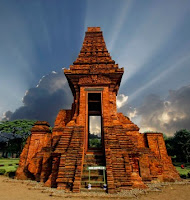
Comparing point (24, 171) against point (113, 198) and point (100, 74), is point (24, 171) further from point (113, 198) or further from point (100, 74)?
point (100, 74)

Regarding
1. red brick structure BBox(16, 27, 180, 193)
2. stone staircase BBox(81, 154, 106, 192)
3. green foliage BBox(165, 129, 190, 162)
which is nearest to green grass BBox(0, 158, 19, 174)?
red brick structure BBox(16, 27, 180, 193)

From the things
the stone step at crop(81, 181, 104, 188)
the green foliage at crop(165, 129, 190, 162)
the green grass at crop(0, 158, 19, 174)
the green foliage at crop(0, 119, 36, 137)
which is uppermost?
the green foliage at crop(0, 119, 36, 137)

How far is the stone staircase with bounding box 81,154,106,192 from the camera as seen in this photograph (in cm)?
686

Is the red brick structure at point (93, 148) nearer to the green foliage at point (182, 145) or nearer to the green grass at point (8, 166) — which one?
the green grass at point (8, 166)

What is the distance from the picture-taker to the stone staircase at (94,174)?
6.86 metres

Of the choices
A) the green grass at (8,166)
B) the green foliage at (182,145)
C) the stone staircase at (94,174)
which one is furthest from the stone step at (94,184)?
the green foliage at (182,145)

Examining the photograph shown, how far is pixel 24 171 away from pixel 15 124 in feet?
95.9

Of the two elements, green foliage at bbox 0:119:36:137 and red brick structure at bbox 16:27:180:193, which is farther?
green foliage at bbox 0:119:36:137

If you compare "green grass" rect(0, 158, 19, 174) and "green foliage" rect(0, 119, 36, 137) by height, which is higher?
"green foliage" rect(0, 119, 36, 137)

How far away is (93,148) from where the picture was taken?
11.0m

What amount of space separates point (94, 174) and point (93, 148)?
3210 millimetres

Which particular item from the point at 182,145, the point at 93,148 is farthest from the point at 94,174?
the point at 182,145

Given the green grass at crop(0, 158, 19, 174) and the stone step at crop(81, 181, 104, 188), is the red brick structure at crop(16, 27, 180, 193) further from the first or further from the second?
the green grass at crop(0, 158, 19, 174)

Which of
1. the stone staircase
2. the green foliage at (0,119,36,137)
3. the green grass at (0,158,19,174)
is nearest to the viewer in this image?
the stone staircase
